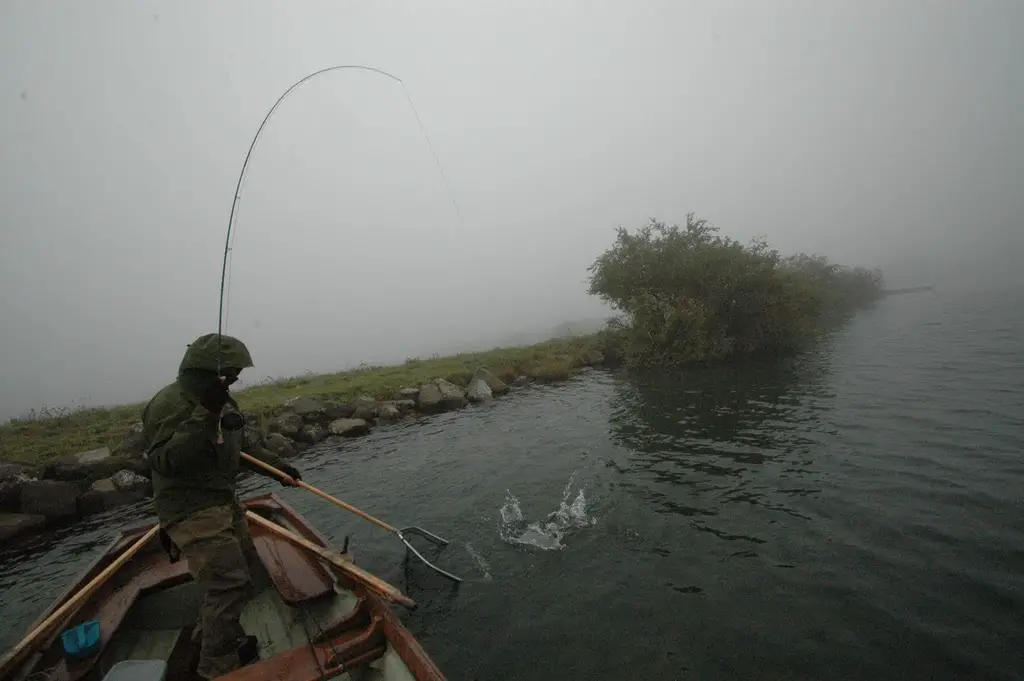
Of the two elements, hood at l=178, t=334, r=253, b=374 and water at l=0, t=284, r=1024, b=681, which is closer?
hood at l=178, t=334, r=253, b=374

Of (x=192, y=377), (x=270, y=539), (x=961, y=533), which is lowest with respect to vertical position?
(x=961, y=533)

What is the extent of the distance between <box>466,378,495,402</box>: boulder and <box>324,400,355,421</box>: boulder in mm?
6727

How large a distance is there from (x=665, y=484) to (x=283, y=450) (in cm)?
1523

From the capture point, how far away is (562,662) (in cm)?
652

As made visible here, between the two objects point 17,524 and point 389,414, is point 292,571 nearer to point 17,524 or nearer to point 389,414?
point 17,524

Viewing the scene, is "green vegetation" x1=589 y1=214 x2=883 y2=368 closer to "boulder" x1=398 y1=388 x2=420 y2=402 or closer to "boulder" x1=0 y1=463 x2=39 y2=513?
"boulder" x1=398 y1=388 x2=420 y2=402

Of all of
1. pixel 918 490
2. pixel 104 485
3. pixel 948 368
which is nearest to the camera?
pixel 918 490

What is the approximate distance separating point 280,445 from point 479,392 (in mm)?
11171

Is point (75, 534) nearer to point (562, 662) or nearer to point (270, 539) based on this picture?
point (270, 539)

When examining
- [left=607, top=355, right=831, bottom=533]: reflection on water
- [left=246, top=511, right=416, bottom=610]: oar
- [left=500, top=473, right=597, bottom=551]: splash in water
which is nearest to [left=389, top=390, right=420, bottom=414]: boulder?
[left=607, top=355, right=831, bottom=533]: reflection on water

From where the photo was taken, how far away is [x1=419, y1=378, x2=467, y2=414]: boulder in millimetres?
24484

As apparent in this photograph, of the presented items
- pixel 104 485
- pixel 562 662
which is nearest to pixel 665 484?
pixel 562 662

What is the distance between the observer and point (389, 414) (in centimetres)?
2295

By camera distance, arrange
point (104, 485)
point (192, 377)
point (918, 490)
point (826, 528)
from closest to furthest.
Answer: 1. point (192, 377)
2. point (826, 528)
3. point (918, 490)
4. point (104, 485)
